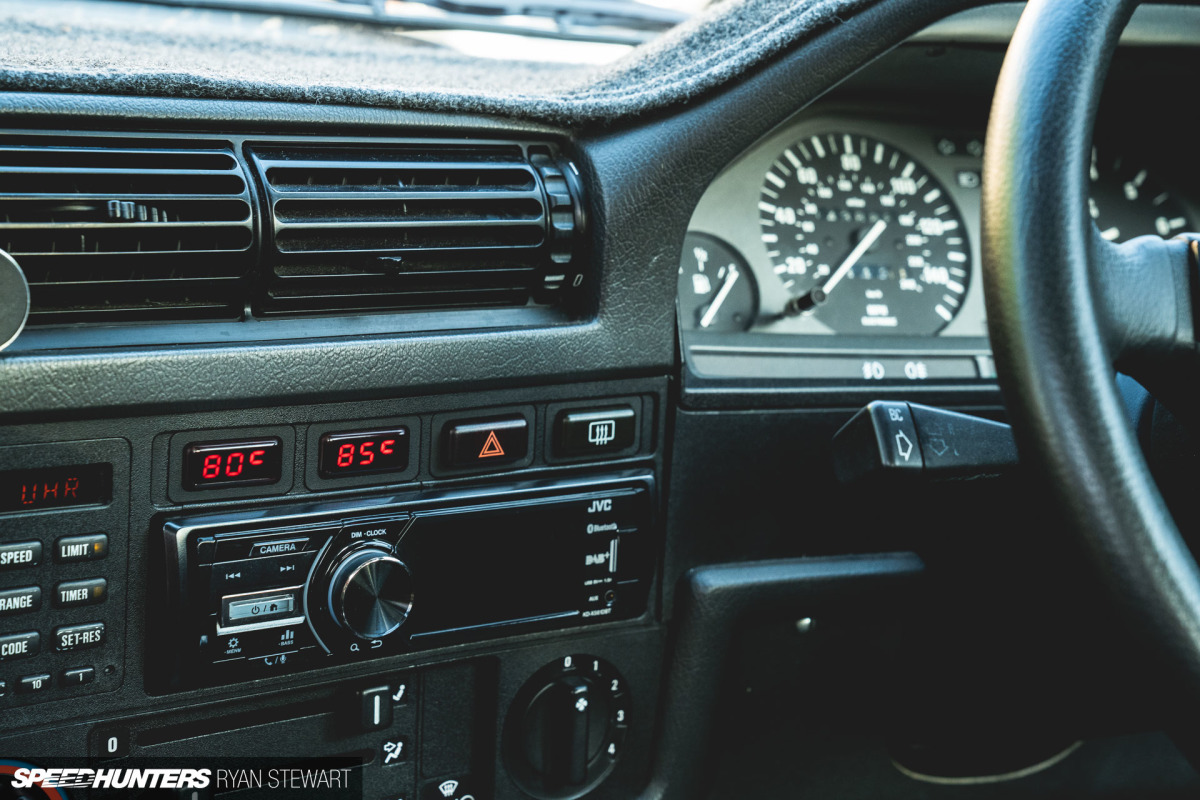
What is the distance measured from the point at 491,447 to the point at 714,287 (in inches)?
17.6

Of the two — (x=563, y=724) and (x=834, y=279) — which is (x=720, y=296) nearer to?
(x=834, y=279)

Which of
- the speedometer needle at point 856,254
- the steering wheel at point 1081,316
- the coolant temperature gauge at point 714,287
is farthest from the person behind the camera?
the speedometer needle at point 856,254

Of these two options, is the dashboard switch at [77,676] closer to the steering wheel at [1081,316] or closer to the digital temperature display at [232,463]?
the digital temperature display at [232,463]

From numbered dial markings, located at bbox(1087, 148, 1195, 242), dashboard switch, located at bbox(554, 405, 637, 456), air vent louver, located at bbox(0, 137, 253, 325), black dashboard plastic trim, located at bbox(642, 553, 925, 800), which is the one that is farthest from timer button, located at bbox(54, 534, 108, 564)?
numbered dial markings, located at bbox(1087, 148, 1195, 242)

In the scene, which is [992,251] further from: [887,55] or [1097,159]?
[1097,159]

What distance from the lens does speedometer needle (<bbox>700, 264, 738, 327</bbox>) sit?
56.8 inches

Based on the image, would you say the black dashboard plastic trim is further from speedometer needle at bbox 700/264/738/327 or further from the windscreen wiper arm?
the windscreen wiper arm

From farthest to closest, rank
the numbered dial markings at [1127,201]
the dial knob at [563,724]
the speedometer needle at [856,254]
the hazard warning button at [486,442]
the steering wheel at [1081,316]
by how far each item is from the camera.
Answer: the numbered dial markings at [1127,201] → the speedometer needle at [856,254] → the dial knob at [563,724] → the hazard warning button at [486,442] → the steering wheel at [1081,316]

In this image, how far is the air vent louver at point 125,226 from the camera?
922 mm

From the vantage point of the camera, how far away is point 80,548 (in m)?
0.99

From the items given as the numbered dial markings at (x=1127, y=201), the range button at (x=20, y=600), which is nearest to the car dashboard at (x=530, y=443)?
the range button at (x=20, y=600)

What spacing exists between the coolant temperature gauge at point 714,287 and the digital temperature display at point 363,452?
0.45 meters

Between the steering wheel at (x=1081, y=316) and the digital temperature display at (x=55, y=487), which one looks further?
the digital temperature display at (x=55, y=487)

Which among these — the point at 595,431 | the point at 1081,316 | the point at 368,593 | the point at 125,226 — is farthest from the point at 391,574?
the point at 1081,316
